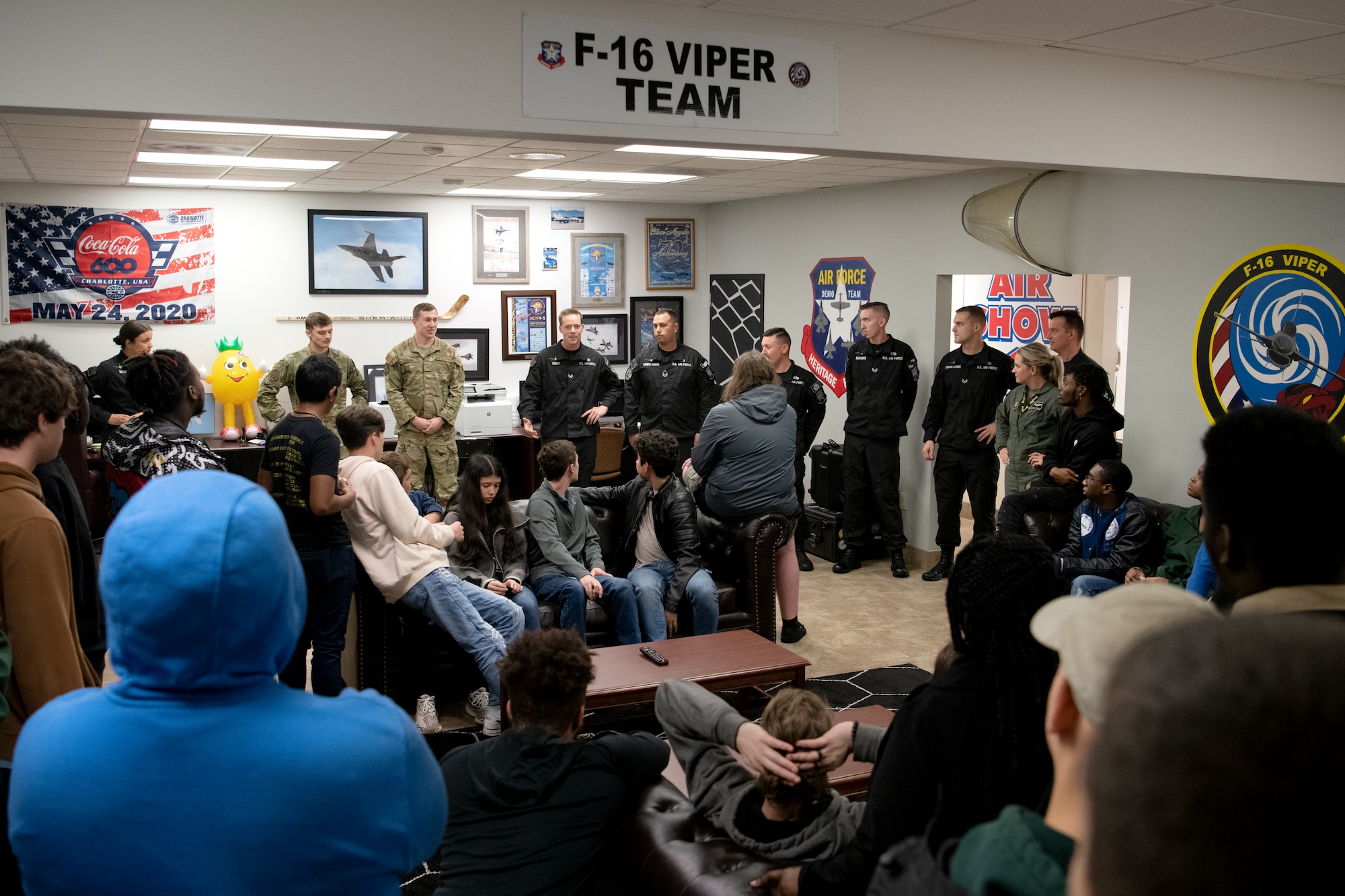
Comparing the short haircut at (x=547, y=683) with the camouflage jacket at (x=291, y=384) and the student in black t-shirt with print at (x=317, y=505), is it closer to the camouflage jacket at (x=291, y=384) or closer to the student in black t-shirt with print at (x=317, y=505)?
the student in black t-shirt with print at (x=317, y=505)

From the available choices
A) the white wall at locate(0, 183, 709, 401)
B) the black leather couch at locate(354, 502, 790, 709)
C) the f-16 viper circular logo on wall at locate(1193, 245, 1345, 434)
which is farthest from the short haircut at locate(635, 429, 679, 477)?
the white wall at locate(0, 183, 709, 401)

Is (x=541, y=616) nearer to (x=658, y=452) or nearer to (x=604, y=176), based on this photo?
(x=658, y=452)

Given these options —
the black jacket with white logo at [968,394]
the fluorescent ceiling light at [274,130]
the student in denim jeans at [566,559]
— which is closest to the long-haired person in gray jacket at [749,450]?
the student in denim jeans at [566,559]

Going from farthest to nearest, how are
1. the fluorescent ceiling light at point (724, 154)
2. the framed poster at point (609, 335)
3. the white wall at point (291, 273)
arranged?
the framed poster at point (609, 335) → the white wall at point (291, 273) → the fluorescent ceiling light at point (724, 154)

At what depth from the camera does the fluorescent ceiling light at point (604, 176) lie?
295 inches

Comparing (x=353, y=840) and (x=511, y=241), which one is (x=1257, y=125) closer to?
(x=353, y=840)

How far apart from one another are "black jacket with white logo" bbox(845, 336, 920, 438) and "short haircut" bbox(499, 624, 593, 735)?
536 centimetres

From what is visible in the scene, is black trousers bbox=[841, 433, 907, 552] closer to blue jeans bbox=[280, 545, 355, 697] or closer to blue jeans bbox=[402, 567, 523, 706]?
blue jeans bbox=[402, 567, 523, 706]

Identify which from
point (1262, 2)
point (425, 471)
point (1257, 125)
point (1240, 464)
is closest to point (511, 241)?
point (425, 471)

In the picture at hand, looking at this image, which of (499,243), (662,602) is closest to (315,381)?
(662,602)

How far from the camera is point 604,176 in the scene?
7805 mm

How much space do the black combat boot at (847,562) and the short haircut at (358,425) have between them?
4012 mm

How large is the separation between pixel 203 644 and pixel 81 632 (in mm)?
1571

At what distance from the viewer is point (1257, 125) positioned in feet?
15.4
